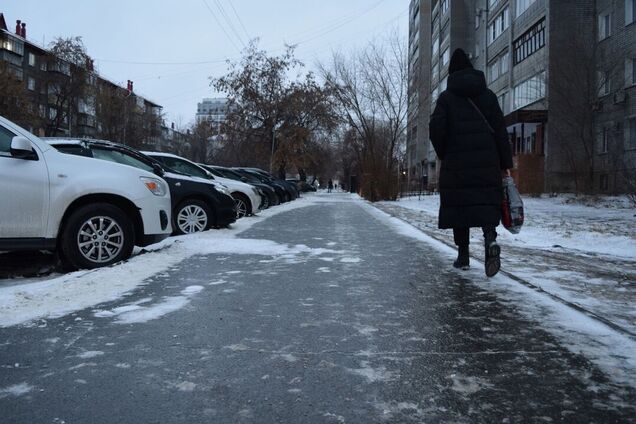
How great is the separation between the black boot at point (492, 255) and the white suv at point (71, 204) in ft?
13.2

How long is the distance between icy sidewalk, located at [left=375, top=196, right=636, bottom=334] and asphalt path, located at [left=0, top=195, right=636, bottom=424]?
81 centimetres

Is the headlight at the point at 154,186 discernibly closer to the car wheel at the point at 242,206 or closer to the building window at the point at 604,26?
the car wheel at the point at 242,206

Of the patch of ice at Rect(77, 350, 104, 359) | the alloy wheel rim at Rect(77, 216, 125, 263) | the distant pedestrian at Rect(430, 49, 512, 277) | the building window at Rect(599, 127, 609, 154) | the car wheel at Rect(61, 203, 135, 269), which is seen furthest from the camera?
the building window at Rect(599, 127, 609, 154)

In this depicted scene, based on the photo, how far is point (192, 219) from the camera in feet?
34.1

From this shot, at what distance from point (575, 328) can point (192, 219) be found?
25.5 ft

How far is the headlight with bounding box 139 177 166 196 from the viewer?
22.9ft

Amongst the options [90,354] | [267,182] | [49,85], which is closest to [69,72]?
[49,85]

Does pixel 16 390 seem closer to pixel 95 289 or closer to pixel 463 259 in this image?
pixel 95 289

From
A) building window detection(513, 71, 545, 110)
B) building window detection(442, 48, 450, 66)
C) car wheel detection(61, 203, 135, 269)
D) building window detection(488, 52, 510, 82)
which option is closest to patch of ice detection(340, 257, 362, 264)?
car wheel detection(61, 203, 135, 269)

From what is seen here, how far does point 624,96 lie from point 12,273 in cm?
2680

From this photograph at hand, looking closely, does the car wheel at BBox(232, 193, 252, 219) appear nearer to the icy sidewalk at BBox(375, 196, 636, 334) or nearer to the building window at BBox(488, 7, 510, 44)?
the icy sidewalk at BBox(375, 196, 636, 334)

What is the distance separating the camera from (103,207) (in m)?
6.33

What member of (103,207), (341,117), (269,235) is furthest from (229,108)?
(103,207)

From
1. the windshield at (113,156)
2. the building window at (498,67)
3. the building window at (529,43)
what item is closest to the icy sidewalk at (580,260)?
the windshield at (113,156)
